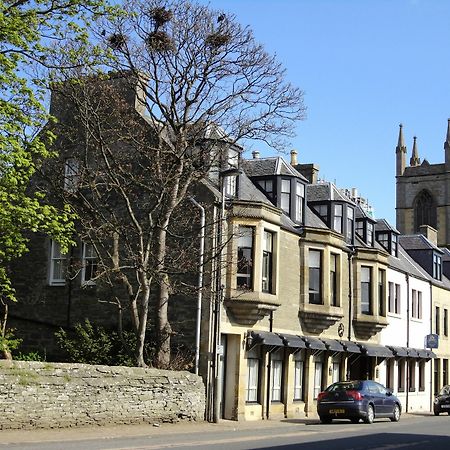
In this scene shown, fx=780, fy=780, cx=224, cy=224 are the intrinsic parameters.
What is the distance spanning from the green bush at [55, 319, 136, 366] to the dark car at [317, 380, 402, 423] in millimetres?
7193

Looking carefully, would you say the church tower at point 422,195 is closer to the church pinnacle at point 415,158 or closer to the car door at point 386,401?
the church pinnacle at point 415,158

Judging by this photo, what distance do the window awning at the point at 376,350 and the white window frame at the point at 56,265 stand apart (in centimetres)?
1397

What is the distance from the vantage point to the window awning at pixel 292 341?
29.1 meters

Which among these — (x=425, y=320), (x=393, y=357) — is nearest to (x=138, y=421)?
(x=393, y=357)

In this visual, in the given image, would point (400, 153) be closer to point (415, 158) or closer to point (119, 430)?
point (415, 158)

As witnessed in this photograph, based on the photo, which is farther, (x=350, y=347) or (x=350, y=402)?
(x=350, y=347)

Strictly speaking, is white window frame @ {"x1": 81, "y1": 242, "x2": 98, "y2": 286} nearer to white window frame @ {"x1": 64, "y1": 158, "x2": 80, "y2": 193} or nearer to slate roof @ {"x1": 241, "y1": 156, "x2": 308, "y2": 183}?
white window frame @ {"x1": 64, "y1": 158, "x2": 80, "y2": 193}

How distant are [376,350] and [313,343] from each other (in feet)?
21.0

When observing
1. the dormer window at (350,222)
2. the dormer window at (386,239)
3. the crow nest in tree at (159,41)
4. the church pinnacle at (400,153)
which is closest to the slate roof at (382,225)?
the dormer window at (386,239)

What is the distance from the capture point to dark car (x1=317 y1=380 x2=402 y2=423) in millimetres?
27094

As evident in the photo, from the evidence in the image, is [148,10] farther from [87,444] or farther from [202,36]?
[87,444]

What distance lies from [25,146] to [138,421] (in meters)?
8.68

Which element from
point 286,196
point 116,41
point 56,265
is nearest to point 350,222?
point 286,196

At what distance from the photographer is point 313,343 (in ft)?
102
